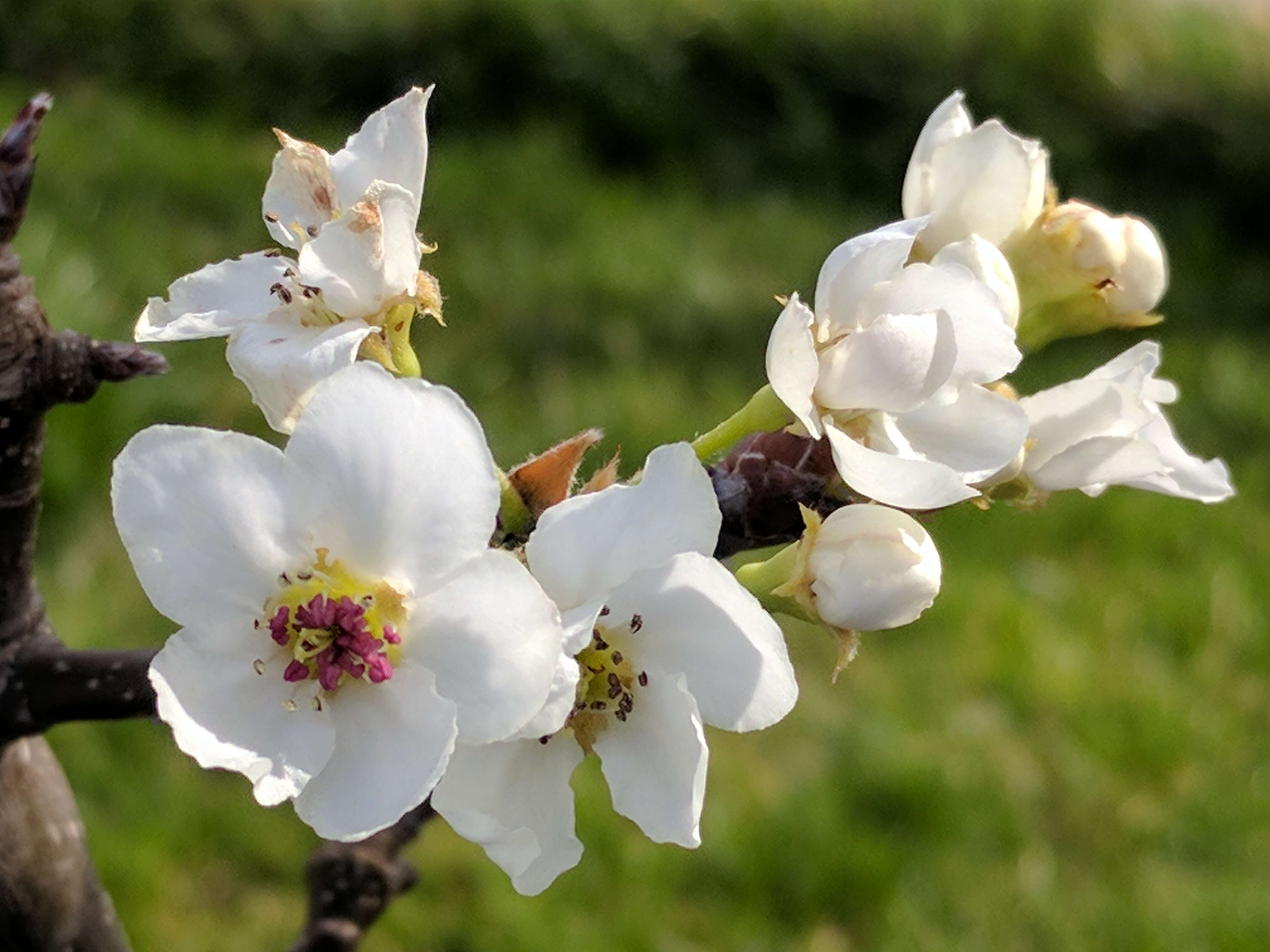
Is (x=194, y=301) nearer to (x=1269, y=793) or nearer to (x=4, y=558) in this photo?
(x=4, y=558)

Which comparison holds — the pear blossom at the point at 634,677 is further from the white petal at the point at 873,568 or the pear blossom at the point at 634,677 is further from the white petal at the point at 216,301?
the white petal at the point at 216,301

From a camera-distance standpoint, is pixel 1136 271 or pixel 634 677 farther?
pixel 1136 271

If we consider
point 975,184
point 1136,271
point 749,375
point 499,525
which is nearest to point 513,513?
point 499,525

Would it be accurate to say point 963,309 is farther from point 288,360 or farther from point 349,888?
point 349,888

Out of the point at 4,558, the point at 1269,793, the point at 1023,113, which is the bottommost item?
the point at 1269,793

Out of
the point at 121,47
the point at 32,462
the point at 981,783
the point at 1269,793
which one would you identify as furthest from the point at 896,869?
the point at 121,47

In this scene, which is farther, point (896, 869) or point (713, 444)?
point (896, 869)
